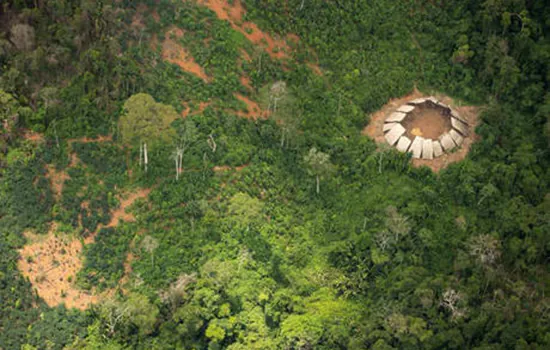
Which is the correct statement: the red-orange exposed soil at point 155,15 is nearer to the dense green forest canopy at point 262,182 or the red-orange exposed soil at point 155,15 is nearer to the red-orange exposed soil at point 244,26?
the dense green forest canopy at point 262,182

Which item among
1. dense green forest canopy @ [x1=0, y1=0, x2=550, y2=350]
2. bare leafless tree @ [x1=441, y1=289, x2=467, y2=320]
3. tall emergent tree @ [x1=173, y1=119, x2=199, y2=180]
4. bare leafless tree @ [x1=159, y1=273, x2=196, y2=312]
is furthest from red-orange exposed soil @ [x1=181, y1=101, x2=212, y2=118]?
bare leafless tree @ [x1=441, y1=289, x2=467, y2=320]

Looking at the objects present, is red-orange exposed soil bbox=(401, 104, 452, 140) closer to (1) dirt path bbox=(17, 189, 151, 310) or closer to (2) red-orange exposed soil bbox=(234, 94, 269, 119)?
(2) red-orange exposed soil bbox=(234, 94, 269, 119)

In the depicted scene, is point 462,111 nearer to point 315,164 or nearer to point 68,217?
point 315,164

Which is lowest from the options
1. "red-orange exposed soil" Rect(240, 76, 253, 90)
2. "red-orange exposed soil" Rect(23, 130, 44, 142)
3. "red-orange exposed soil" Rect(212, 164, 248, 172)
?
"red-orange exposed soil" Rect(23, 130, 44, 142)

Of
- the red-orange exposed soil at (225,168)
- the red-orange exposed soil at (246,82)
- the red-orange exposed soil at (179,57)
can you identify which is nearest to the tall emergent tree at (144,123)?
the red-orange exposed soil at (225,168)

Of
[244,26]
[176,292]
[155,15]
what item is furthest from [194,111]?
[176,292]

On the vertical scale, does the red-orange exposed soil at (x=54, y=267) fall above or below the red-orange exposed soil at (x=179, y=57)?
below
